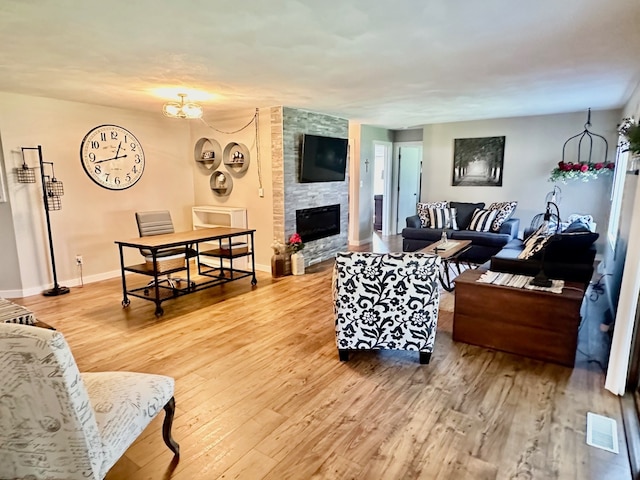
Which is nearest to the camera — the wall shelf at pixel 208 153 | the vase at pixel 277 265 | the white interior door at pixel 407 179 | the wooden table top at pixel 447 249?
the wooden table top at pixel 447 249

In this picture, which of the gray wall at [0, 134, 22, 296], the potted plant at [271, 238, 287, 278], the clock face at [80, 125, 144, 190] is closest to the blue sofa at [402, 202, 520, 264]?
the potted plant at [271, 238, 287, 278]

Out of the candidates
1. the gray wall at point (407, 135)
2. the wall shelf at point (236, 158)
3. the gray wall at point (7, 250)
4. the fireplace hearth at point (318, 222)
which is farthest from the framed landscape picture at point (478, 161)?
the gray wall at point (7, 250)

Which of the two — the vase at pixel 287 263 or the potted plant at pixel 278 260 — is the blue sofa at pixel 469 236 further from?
the potted plant at pixel 278 260

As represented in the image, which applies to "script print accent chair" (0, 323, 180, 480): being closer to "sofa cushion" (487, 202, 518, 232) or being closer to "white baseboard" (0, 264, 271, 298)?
"white baseboard" (0, 264, 271, 298)

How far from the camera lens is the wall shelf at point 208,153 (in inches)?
233

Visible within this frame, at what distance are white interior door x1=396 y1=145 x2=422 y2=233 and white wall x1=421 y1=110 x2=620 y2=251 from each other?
1.18 meters

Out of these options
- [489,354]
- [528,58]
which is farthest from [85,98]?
[489,354]

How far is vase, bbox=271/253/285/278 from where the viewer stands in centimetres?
533

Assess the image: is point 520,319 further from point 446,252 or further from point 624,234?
point 624,234

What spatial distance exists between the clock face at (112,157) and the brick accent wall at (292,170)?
2.03 meters

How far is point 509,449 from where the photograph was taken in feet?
6.49

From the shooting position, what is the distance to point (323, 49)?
267 centimetres

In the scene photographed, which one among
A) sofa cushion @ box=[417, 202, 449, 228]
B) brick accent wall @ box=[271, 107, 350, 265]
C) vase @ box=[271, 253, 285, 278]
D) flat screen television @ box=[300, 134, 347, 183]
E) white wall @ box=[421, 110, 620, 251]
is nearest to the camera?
brick accent wall @ box=[271, 107, 350, 265]

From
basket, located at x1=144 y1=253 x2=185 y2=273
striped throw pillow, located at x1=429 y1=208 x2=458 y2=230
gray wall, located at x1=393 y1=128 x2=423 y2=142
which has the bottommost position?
basket, located at x1=144 y1=253 x2=185 y2=273
